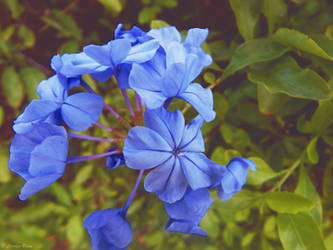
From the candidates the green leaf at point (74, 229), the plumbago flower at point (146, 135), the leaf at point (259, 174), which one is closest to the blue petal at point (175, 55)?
the plumbago flower at point (146, 135)

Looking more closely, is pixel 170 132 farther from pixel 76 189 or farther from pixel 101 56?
pixel 76 189

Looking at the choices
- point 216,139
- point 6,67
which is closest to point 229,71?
point 216,139

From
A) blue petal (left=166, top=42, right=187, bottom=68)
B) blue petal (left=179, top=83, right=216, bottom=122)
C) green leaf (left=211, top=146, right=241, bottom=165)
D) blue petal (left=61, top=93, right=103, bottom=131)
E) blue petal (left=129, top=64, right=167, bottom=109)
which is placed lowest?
green leaf (left=211, top=146, right=241, bottom=165)

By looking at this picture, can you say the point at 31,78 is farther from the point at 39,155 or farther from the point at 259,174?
the point at 259,174

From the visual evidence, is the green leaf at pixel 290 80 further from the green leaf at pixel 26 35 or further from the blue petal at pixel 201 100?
the green leaf at pixel 26 35

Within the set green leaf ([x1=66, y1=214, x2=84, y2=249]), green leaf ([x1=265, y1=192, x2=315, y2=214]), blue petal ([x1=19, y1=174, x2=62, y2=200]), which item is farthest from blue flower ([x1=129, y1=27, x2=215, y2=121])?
green leaf ([x1=66, y1=214, x2=84, y2=249])

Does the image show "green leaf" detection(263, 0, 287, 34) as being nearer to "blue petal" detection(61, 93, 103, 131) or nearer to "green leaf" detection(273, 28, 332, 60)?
"green leaf" detection(273, 28, 332, 60)
